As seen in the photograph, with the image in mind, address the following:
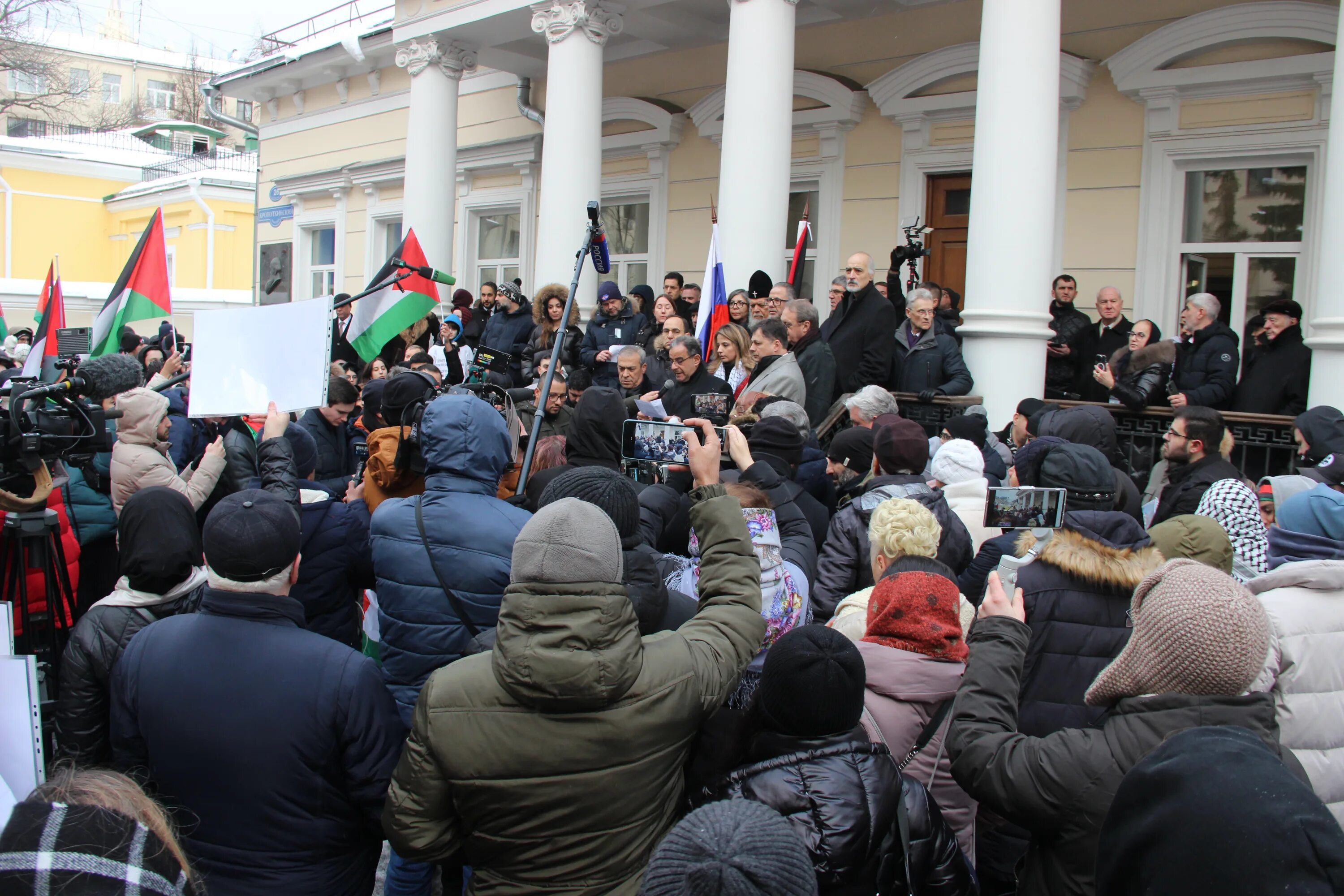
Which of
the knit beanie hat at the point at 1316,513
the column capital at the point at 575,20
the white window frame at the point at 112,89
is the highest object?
the white window frame at the point at 112,89

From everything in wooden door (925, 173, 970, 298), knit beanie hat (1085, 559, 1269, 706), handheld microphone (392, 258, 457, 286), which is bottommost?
knit beanie hat (1085, 559, 1269, 706)

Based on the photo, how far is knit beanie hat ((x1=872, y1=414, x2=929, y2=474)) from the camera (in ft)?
12.6

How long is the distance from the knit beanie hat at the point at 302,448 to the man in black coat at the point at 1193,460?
12.1 feet

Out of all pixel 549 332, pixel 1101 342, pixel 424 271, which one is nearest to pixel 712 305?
pixel 549 332

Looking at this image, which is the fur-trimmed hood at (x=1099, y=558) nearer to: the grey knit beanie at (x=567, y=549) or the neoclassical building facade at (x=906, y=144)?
the grey knit beanie at (x=567, y=549)

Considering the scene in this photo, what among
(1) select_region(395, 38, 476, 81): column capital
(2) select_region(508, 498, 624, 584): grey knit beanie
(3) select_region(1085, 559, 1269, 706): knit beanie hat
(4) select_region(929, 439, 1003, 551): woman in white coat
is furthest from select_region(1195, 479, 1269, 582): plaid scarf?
(1) select_region(395, 38, 476, 81): column capital

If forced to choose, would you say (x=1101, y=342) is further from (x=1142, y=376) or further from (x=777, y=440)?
(x=777, y=440)

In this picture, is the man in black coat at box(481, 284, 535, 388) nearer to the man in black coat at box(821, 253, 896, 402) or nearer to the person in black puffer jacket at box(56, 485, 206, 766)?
the man in black coat at box(821, 253, 896, 402)

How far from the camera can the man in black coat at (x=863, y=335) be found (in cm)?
723

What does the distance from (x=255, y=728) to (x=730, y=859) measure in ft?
4.05

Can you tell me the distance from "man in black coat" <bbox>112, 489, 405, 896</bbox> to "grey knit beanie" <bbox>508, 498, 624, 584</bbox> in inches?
22.3

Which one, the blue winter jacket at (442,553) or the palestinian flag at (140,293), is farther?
the palestinian flag at (140,293)

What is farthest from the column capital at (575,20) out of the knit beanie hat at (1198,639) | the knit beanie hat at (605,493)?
the knit beanie hat at (1198,639)

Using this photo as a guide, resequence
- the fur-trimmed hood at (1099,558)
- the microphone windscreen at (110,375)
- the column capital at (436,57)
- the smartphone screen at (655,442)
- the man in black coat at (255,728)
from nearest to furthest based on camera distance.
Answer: the man in black coat at (255,728) → the fur-trimmed hood at (1099,558) → the smartphone screen at (655,442) → the microphone windscreen at (110,375) → the column capital at (436,57)
